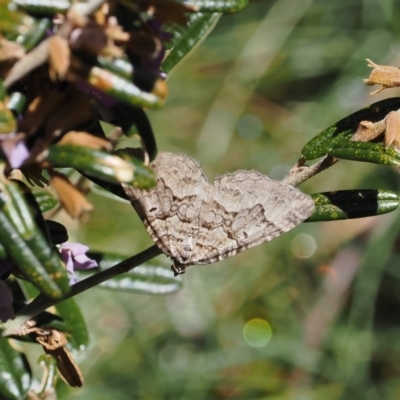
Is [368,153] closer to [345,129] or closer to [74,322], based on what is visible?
[345,129]

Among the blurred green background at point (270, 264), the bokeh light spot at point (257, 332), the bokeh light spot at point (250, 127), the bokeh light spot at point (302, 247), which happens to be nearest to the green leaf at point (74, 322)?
the blurred green background at point (270, 264)

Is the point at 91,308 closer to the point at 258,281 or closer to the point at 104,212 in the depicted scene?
the point at 104,212

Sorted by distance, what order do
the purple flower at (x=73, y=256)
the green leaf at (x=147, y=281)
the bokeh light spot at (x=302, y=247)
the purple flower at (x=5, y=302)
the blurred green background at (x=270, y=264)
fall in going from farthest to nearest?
the bokeh light spot at (x=302, y=247) → the blurred green background at (x=270, y=264) → the green leaf at (x=147, y=281) → the purple flower at (x=73, y=256) → the purple flower at (x=5, y=302)

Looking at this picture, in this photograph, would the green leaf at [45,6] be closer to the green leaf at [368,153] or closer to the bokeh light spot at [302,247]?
the green leaf at [368,153]

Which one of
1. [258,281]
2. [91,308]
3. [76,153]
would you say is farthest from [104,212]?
[76,153]

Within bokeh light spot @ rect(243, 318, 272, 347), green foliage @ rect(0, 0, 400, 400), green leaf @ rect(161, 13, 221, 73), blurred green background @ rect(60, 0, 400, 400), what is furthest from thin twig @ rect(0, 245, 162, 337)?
bokeh light spot @ rect(243, 318, 272, 347)
